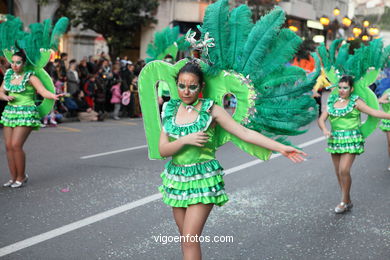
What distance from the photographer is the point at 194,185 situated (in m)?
3.53

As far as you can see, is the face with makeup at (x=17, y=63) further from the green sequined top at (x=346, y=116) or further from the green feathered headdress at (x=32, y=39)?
the green sequined top at (x=346, y=116)

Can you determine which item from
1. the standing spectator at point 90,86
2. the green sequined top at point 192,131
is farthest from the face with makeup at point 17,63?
the standing spectator at point 90,86

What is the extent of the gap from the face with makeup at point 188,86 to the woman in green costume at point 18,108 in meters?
3.46

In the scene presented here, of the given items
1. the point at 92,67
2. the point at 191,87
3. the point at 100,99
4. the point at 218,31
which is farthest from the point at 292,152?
the point at 92,67

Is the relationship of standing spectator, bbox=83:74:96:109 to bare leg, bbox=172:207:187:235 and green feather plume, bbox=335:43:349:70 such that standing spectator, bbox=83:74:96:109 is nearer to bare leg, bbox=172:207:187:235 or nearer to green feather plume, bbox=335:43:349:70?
green feather plume, bbox=335:43:349:70

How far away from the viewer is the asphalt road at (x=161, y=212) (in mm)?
4691

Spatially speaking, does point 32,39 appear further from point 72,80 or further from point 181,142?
point 72,80

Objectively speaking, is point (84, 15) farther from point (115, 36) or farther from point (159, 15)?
point (159, 15)

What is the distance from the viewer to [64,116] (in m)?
14.6

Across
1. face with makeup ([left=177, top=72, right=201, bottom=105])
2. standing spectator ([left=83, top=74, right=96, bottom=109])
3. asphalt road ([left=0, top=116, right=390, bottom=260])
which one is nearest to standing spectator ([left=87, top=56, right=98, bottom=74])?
standing spectator ([left=83, top=74, right=96, bottom=109])

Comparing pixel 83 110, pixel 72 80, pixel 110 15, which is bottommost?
pixel 83 110

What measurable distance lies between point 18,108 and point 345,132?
4115mm

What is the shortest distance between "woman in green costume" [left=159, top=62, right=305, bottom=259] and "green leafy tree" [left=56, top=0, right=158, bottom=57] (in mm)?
17600

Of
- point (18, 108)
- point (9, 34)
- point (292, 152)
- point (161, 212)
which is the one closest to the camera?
point (292, 152)
